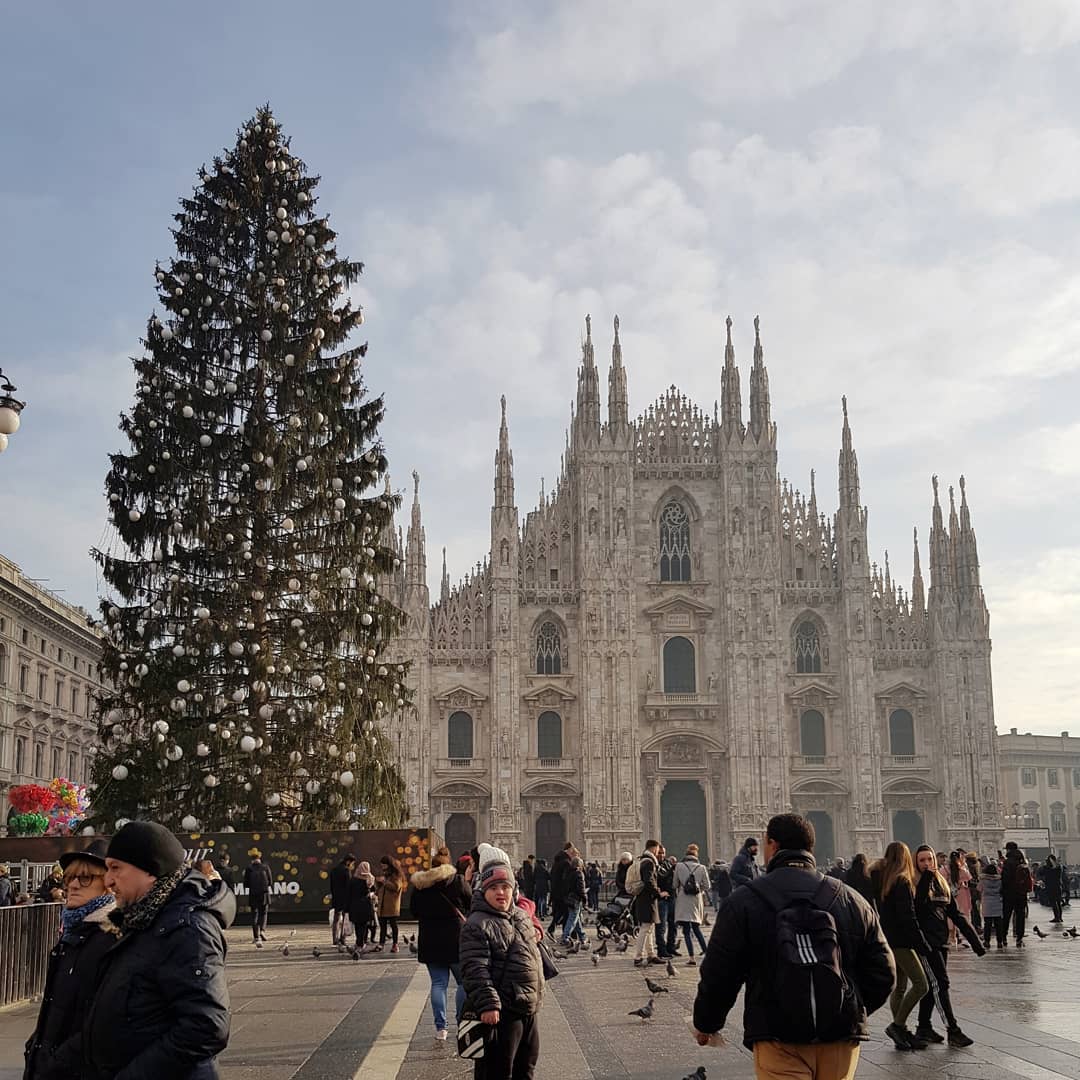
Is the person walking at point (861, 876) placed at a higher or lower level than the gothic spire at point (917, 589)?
lower

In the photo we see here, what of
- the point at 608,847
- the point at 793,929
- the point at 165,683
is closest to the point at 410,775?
the point at 608,847

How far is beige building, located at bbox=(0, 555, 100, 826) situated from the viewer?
44188 millimetres

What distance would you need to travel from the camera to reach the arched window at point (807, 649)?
167ft

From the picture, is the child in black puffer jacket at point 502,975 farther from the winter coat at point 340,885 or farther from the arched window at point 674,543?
the arched window at point 674,543

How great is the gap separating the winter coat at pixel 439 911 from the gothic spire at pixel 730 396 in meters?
42.4

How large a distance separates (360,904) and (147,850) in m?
15.2

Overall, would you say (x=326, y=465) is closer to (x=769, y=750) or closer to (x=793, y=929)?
(x=793, y=929)

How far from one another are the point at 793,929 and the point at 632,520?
150 feet

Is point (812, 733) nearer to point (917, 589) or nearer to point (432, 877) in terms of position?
point (917, 589)

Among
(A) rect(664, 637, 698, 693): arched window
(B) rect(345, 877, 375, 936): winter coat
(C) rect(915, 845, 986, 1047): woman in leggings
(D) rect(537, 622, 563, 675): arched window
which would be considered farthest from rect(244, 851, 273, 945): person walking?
(A) rect(664, 637, 698, 693): arched window

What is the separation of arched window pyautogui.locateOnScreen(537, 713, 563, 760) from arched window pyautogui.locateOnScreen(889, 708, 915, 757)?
12.5 meters

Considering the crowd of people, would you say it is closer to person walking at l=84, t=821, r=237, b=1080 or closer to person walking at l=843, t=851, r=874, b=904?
person walking at l=84, t=821, r=237, b=1080

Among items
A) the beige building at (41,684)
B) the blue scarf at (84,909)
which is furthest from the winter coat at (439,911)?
the beige building at (41,684)

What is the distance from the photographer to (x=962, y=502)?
173 ft
